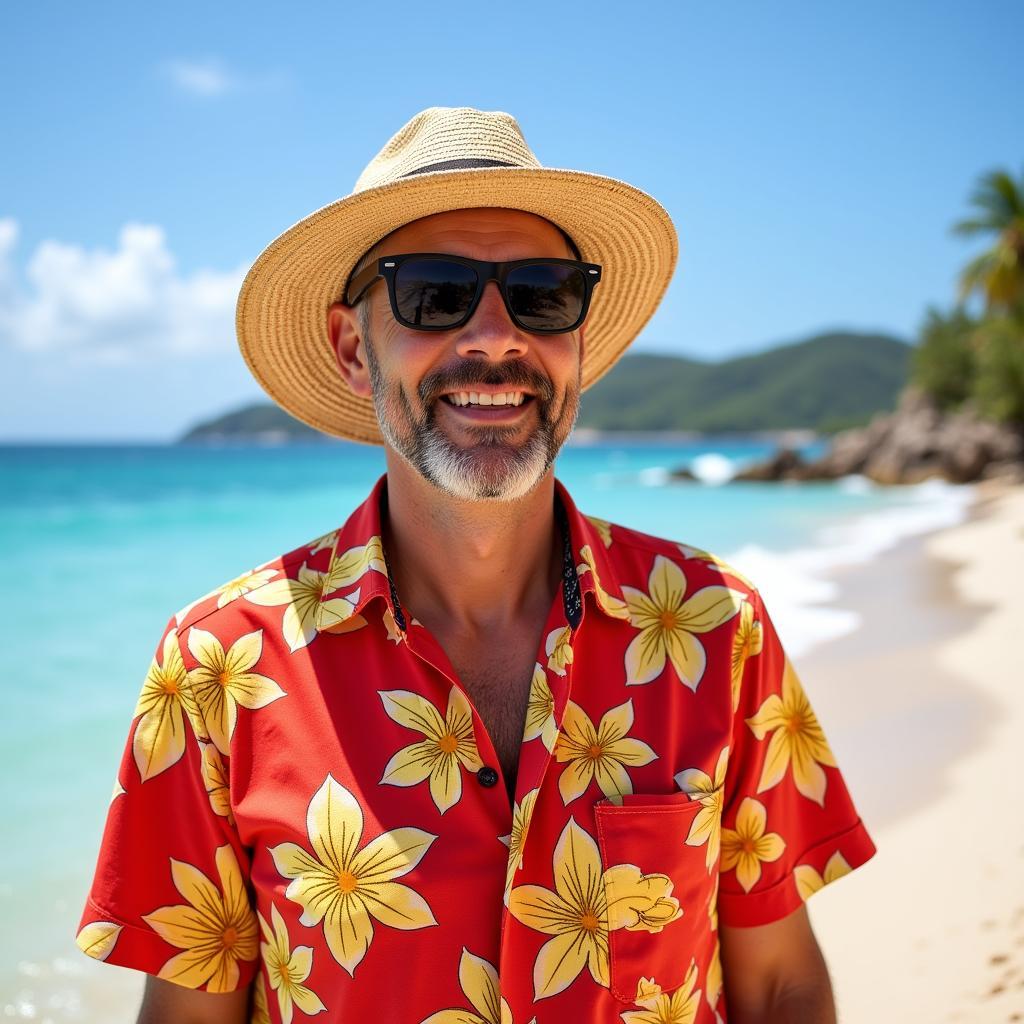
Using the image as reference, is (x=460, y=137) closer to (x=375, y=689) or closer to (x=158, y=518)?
(x=375, y=689)

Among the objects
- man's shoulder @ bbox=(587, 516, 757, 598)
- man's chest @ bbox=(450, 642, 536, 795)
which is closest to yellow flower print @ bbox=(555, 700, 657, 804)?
man's chest @ bbox=(450, 642, 536, 795)

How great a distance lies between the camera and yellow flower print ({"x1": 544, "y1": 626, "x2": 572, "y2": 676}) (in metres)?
1.74

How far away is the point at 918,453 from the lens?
34.6m

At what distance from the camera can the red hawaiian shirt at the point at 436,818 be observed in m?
1.59

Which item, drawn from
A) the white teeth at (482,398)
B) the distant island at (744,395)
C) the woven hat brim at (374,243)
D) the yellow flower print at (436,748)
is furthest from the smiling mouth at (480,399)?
the distant island at (744,395)

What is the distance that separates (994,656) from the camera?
7.59 meters

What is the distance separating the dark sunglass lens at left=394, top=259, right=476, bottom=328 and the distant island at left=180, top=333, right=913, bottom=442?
135621mm

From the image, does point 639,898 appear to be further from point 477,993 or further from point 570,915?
point 477,993

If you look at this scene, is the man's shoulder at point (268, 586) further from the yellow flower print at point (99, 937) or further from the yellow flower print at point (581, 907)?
the yellow flower print at point (581, 907)

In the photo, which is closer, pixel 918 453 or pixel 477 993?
pixel 477 993

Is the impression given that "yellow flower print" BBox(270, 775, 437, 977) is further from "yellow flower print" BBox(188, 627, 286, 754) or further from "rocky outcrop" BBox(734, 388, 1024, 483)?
"rocky outcrop" BBox(734, 388, 1024, 483)

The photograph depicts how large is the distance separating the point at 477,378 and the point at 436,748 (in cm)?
75

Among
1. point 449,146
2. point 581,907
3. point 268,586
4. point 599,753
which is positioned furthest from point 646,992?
point 449,146

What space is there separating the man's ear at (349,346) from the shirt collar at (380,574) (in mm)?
297
